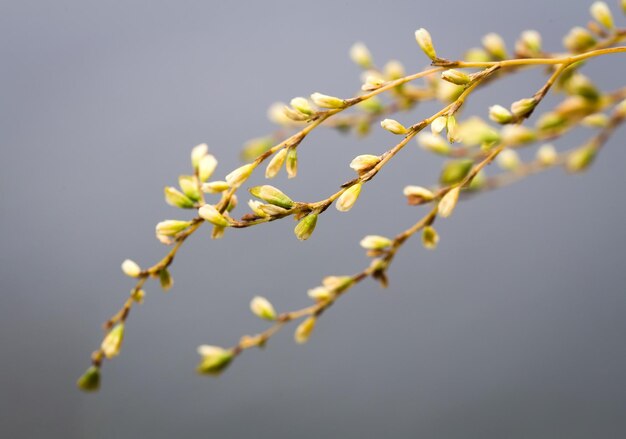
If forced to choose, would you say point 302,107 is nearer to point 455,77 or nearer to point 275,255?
point 455,77

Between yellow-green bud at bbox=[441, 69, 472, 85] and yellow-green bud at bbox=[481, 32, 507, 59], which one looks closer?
yellow-green bud at bbox=[441, 69, 472, 85]

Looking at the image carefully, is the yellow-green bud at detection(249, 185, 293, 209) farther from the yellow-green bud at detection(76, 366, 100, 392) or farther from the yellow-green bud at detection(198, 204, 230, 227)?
the yellow-green bud at detection(76, 366, 100, 392)

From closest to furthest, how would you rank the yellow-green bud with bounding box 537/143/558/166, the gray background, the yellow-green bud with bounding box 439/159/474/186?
the yellow-green bud with bounding box 439/159/474/186, the yellow-green bud with bounding box 537/143/558/166, the gray background

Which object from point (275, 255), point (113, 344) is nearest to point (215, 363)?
point (113, 344)

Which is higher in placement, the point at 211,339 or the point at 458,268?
the point at 211,339

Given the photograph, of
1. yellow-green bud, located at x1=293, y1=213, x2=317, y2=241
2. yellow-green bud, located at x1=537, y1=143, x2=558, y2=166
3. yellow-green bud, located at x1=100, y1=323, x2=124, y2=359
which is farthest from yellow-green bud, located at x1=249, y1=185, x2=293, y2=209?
yellow-green bud, located at x1=537, y1=143, x2=558, y2=166

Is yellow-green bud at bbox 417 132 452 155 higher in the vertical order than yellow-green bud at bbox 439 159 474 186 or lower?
higher

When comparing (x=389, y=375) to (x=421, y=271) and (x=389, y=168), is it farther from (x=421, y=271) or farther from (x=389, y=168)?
(x=389, y=168)

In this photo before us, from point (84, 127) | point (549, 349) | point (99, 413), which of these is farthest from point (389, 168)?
point (99, 413)
